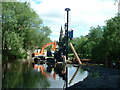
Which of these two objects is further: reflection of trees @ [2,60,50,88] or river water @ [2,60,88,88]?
river water @ [2,60,88,88]

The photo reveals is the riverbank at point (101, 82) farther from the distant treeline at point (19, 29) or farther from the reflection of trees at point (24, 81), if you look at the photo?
the distant treeline at point (19, 29)

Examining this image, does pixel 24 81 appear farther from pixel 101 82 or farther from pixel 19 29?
pixel 19 29

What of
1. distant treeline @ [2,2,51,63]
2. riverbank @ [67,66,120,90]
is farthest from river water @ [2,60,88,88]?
distant treeline @ [2,2,51,63]

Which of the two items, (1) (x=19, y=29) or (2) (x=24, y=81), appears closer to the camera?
(2) (x=24, y=81)

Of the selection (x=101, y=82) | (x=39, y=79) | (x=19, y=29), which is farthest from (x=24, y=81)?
(x=19, y=29)

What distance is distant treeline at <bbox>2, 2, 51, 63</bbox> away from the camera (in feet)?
118

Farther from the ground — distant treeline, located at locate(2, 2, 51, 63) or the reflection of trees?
distant treeline, located at locate(2, 2, 51, 63)

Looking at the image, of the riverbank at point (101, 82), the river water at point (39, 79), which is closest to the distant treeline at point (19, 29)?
the river water at point (39, 79)

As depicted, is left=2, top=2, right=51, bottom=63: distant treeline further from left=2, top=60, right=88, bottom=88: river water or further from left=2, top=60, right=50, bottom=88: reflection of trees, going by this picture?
left=2, top=60, right=50, bottom=88: reflection of trees

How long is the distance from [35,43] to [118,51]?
3430cm

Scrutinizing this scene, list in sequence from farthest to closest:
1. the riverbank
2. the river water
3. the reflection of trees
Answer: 1. the river water
2. the reflection of trees
3. the riverbank

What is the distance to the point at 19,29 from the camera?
144 ft

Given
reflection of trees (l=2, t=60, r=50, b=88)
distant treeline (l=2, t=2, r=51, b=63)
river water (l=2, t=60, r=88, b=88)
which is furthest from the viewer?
distant treeline (l=2, t=2, r=51, b=63)

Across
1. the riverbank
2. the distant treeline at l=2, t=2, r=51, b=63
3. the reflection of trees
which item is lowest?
the reflection of trees
